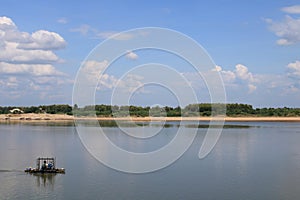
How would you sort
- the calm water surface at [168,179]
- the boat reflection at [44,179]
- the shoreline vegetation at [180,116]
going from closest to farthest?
the calm water surface at [168,179] < the boat reflection at [44,179] < the shoreline vegetation at [180,116]

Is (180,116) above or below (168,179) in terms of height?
above

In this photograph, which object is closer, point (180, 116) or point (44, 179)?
point (44, 179)

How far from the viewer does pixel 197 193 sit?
738 inches

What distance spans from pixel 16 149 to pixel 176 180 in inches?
686

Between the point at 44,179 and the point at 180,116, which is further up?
the point at 180,116

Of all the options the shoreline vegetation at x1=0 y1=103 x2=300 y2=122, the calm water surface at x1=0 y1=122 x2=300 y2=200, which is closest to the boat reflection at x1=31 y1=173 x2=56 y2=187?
the calm water surface at x1=0 y1=122 x2=300 y2=200

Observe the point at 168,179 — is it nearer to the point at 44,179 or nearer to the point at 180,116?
the point at 44,179

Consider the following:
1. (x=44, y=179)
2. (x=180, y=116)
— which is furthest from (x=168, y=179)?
(x=180, y=116)

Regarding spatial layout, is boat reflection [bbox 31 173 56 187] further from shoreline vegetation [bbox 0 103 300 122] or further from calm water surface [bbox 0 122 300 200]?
shoreline vegetation [bbox 0 103 300 122]

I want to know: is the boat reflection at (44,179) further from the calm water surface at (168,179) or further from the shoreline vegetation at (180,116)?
the shoreline vegetation at (180,116)

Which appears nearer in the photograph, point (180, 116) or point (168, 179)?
point (168, 179)

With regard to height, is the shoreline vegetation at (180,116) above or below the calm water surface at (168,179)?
above

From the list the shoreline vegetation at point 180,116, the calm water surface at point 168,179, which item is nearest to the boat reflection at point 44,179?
the calm water surface at point 168,179

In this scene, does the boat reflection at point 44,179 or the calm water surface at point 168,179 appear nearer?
the calm water surface at point 168,179
